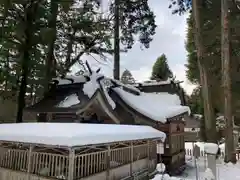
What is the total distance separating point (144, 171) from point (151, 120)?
3.45m

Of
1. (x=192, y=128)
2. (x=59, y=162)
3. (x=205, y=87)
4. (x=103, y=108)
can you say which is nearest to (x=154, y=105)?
(x=205, y=87)

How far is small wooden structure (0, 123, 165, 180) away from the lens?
257 inches

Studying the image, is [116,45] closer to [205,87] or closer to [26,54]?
[26,54]

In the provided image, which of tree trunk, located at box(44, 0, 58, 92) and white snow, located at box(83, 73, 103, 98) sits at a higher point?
tree trunk, located at box(44, 0, 58, 92)

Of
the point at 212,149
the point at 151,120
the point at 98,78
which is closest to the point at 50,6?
the point at 98,78

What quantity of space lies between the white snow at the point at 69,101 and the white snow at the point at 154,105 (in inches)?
112

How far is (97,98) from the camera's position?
41.7ft

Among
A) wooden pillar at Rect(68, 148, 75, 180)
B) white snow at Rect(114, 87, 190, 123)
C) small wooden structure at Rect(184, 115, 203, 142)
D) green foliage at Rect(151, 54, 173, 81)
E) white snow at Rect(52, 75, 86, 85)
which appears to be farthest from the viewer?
green foliage at Rect(151, 54, 173, 81)

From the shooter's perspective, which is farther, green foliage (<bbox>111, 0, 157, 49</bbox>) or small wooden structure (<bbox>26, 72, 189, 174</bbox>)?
green foliage (<bbox>111, 0, 157, 49</bbox>)

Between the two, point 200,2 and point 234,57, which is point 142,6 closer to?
point 200,2

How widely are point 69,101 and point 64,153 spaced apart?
22.4ft

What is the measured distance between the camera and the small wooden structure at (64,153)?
257 inches

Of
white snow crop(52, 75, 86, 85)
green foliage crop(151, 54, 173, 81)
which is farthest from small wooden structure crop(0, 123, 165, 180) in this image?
green foliage crop(151, 54, 173, 81)

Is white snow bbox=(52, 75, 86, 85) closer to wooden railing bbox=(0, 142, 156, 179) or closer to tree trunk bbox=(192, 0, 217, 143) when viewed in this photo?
wooden railing bbox=(0, 142, 156, 179)
